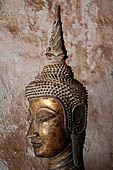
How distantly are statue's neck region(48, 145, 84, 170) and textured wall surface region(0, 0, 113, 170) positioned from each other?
0.61 m

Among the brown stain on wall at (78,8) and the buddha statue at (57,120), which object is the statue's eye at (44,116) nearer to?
the buddha statue at (57,120)

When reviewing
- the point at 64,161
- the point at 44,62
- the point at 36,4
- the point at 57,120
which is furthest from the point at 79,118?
the point at 36,4

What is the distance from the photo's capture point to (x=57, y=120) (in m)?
1.57

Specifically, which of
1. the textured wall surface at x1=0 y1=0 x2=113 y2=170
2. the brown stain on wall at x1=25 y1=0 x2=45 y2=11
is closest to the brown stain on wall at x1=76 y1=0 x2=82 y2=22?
the textured wall surface at x1=0 y1=0 x2=113 y2=170

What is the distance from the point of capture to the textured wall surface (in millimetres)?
2146

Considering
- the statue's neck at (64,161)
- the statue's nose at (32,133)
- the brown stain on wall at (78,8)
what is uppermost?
the brown stain on wall at (78,8)

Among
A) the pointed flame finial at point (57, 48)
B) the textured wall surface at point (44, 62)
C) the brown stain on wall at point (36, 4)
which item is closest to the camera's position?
the pointed flame finial at point (57, 48)

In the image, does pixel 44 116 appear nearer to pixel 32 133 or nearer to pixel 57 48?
pixel 32 133

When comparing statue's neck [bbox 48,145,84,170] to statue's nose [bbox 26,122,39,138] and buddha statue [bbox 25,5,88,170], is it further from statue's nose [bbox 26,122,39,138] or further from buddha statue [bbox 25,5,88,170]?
statue's nose [bbox 26,122,39,138]

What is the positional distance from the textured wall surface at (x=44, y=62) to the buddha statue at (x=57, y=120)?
21.8 inches

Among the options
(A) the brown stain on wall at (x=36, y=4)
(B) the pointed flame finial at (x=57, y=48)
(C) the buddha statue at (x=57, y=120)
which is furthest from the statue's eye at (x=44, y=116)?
(A) the brown stain on wall at (x=36, y=4)

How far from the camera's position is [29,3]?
7.81 feet

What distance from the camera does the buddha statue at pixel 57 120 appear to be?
156cm

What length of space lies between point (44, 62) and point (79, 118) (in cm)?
87
